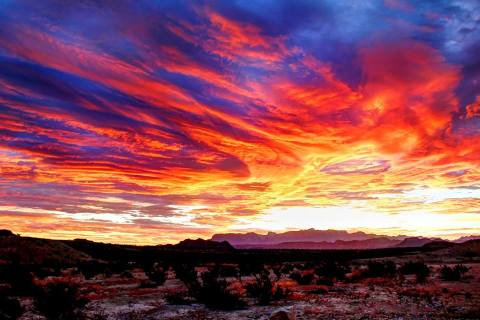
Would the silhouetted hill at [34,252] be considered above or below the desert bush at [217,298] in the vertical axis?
above

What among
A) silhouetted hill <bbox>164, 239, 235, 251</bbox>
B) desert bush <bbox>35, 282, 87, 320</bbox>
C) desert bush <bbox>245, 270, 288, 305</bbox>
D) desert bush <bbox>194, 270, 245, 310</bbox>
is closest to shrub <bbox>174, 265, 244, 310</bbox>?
desert bush <bbox>194, 270, 245, 310</bbox>

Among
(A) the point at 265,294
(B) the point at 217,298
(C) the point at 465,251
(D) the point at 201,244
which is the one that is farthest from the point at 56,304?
(D) the point at 201,244

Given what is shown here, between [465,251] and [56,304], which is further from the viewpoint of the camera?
[465,251]

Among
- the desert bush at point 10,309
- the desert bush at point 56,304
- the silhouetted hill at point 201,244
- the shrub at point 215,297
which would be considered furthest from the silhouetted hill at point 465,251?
the silhouetted hill at point 201,244

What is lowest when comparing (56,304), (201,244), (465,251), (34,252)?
(56,304)

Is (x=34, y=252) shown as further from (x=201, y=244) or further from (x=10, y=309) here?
(x=201, y=244)

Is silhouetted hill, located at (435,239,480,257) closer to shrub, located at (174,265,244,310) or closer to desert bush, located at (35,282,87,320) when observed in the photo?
shrub, located at (174,265,244,310)

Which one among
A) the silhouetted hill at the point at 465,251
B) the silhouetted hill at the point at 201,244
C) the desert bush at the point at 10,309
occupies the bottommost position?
the desert bush at the point at 10,309

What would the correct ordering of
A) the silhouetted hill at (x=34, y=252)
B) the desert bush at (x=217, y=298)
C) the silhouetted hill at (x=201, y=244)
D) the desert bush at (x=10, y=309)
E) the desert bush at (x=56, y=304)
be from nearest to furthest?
the desert bush at (x=56, y=304)
the desert bush at (x=10, y=309)
the desert bush at (x=217, y=298)
the silhouetted hill at (x=34, y=252)
the silhouetted hill at (x=201, y=244)

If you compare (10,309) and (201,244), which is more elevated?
(201,244)

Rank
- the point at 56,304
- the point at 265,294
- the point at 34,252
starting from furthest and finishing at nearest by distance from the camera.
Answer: the point at 34,252 → the point at 265,294 → the point at 56,304

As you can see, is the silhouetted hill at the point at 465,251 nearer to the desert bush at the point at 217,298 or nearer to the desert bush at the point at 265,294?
the desert bush at the point at 265,294

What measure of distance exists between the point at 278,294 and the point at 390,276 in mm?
12938

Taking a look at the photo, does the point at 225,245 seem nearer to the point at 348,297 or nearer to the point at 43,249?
the point at 43,249
